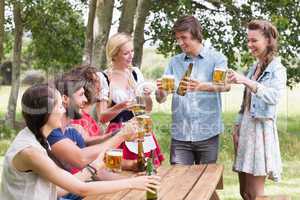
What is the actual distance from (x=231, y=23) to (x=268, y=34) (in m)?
8.33

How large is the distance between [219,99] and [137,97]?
615 millimetres

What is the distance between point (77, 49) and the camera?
15.4 meters

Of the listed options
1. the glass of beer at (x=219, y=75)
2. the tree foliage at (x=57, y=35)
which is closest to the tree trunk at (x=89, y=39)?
the tree foliage at (x=57, y=35)

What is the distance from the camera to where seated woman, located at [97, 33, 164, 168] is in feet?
13.8

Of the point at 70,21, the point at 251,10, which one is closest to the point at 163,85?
the point at 251,10

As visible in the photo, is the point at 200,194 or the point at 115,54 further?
the point at 115,54

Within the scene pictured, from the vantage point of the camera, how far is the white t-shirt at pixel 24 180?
2.74m

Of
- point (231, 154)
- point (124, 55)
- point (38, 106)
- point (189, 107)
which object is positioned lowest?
point (231, 154)

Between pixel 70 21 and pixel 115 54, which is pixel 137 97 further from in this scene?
pixel 70 21

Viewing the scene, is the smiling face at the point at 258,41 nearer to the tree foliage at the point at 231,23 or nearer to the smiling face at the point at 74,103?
the smiling face at the point at 74,103

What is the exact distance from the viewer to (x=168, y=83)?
4.06 m

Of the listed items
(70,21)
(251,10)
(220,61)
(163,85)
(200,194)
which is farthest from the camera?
(70,21)

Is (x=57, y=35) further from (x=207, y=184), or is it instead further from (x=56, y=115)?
(x=56, y=115)

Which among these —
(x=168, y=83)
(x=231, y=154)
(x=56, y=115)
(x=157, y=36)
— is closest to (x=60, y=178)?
(x=56, y=115)
